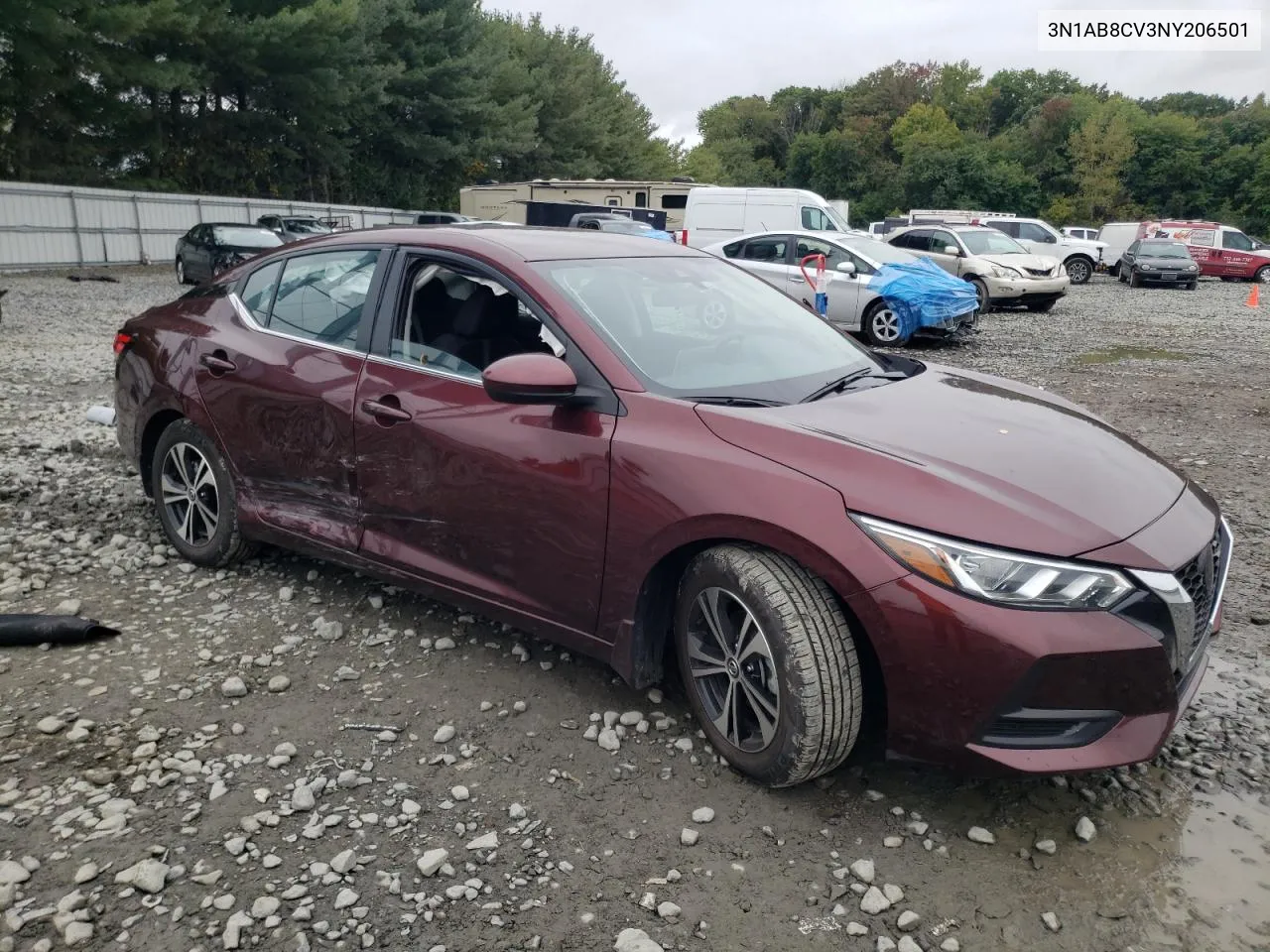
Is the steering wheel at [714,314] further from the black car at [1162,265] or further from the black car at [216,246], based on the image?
the black car at [1162,265]

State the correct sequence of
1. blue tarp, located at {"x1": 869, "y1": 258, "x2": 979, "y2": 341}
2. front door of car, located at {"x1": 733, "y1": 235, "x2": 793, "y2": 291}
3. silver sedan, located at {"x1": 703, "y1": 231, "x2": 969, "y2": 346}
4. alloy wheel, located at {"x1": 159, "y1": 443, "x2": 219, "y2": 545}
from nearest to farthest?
alloy wheel, located at {"x1": 159, "y1": 443, "x2": 219, "y2": 545} → blue tarp, located at {"x1": 869, "y1": 258, "x2": 979, "y2": 341} → silver sedan, located at {"x1": 703, "y1": 231, "x2": 969, "y2": 346} → front door of car, located at {"x1": 733, "y1": 235, "x2": 793, "y2": 291}

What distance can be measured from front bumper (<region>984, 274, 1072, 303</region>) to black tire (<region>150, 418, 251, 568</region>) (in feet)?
53.7

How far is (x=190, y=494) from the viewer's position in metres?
4.69

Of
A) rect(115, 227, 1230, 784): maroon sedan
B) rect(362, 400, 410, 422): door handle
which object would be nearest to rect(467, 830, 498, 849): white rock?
rect(115, 227, 1230, 784): maroon sedan

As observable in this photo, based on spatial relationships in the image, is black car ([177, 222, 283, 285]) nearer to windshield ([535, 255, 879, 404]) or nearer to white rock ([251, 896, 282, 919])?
windshield ([535, 255, 879, 404])

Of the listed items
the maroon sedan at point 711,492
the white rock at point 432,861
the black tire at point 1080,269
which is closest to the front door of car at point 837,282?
the maroon sedan at point 711,492

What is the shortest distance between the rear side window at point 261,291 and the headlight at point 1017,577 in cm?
311

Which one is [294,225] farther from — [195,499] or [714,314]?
[714,314]

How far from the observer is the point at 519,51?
171 feet

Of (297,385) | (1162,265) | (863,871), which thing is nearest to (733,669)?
(863,871)

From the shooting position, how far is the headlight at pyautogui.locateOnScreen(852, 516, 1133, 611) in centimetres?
259

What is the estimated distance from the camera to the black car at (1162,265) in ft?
87.7

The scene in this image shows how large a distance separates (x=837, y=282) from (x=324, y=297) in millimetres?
10665

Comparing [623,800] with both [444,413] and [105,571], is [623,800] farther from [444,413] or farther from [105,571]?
[105,571]
